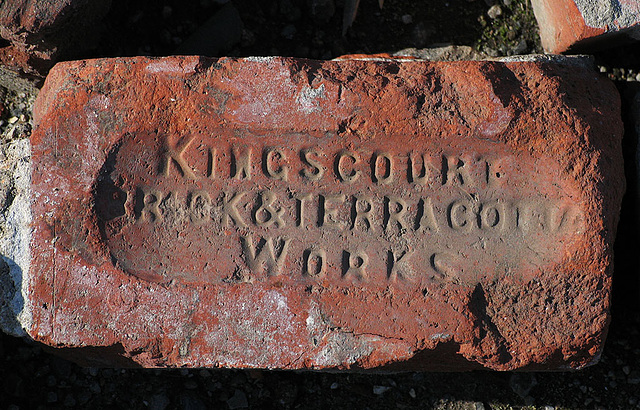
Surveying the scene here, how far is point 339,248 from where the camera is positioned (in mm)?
1914

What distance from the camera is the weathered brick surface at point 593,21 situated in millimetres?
2256

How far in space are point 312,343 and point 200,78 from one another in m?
0.91

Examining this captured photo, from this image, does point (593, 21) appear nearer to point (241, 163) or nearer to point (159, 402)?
point (241, 163)

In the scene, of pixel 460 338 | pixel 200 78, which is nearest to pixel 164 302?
pixel 200 78

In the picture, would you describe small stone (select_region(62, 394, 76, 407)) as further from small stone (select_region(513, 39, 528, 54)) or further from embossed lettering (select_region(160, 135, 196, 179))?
small stone (select_region(513, 39, 528, 54))

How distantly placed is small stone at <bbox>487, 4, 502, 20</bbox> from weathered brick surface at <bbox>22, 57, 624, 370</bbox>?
956 mm

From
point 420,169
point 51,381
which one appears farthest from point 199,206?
point 51,381

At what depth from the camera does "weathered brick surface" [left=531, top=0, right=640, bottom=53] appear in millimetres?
2256

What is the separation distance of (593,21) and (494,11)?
589mm

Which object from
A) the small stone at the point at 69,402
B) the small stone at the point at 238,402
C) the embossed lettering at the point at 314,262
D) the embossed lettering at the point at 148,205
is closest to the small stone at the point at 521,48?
the embossed lettering at the point at 314,262

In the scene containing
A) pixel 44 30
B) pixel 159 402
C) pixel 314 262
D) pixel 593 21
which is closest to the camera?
pixel 314 262

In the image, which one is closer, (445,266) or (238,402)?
(445,266)

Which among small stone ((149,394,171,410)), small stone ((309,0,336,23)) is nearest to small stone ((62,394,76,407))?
small stone ((149,394,171,410))

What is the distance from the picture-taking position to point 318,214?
1.93 meters
